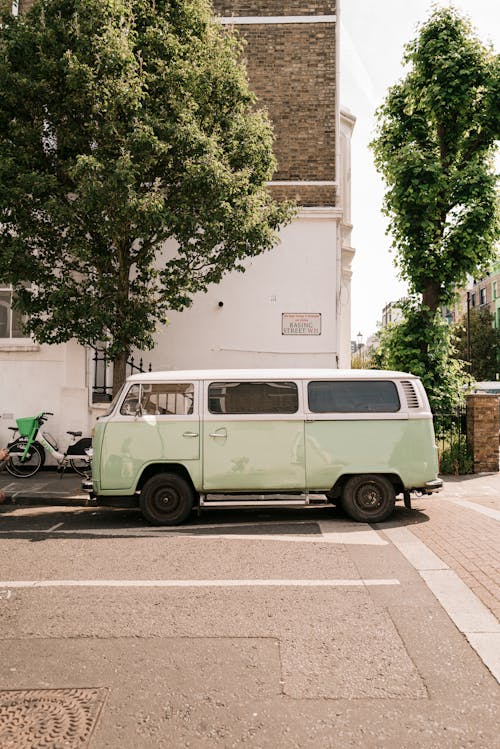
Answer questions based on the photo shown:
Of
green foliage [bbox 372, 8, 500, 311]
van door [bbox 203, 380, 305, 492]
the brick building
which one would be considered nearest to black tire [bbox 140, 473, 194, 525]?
van door [bbox 203, 380, 305, 492]

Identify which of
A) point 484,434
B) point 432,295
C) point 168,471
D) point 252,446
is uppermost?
point 432,295

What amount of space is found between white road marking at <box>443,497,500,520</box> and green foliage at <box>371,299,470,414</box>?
4.25 meters

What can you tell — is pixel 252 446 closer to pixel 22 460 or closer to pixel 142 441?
pixel 142 441

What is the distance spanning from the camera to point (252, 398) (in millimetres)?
8523

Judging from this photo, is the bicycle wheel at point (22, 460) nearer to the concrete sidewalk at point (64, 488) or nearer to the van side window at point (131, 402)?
the concrete sidewalk at point (64, 488)

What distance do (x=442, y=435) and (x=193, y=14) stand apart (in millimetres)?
9725

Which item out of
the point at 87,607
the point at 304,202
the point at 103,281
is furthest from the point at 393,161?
the point at 87,607

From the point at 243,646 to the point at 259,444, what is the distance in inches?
168

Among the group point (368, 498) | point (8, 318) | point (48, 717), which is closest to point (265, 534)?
point (368, 498)

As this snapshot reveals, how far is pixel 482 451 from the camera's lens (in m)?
13.4

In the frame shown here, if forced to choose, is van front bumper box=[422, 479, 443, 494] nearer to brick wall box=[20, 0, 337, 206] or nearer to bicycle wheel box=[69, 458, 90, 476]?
bicycle wheel box=[69, 458, 90, 476]

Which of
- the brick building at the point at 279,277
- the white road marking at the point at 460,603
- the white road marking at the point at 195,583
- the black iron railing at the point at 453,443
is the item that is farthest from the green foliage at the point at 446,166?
the white road marking at the point at 195,583

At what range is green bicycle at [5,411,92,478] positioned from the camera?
1218 cm

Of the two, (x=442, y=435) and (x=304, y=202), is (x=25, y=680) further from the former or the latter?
(x=304, y=202)
